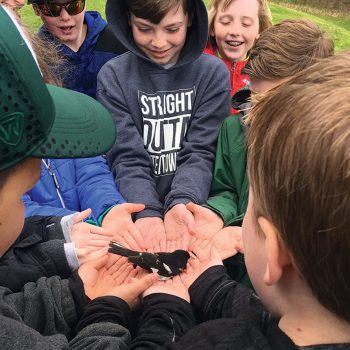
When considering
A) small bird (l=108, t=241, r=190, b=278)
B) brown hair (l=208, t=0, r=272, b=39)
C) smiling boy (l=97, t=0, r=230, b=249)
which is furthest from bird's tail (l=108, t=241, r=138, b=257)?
brown hair (l=208, t=0, r=272, b=39)

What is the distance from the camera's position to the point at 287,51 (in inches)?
102

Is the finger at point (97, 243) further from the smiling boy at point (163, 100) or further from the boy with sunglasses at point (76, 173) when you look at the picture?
the smiling boy at point (163, 100)

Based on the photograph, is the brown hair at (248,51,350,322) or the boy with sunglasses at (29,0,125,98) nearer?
the brown hair at (248,51,350,322)

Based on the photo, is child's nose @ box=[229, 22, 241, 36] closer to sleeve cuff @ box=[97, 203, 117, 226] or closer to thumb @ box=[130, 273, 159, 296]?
sleeve cuff @ box=[97, 203, 117, 226]

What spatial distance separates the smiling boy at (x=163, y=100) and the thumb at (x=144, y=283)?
0.74m

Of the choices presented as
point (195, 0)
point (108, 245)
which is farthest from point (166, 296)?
point (195, 0)

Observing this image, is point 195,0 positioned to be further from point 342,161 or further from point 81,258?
point 342,161

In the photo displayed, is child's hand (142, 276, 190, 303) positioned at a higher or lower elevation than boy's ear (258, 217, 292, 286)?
lower

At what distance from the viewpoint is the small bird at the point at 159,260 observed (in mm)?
1913

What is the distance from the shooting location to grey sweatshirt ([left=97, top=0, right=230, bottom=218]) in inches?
106

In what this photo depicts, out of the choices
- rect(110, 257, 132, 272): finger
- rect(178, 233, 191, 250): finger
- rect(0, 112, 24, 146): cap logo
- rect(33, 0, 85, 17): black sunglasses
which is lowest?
rect(178, 233, 191, 250): finger

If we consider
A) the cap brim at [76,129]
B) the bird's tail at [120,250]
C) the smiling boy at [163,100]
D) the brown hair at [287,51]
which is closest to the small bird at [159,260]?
the bird's tail at [120,250]

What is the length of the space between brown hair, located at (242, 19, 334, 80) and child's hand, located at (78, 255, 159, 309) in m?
1.39

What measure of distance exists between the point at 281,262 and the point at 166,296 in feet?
2.39
